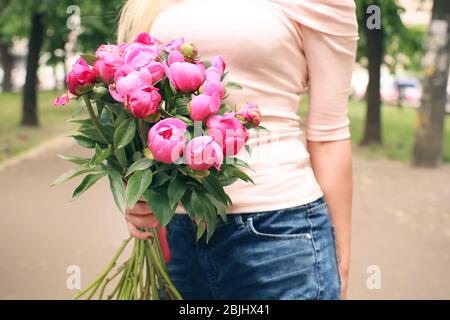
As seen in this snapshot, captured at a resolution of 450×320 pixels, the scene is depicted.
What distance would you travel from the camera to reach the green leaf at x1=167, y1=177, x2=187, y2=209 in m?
1.43

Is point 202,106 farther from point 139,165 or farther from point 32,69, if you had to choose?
point 32,69

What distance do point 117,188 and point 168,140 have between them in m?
0.20

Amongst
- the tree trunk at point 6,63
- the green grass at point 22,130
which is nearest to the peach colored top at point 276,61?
the green grass at point 22,130

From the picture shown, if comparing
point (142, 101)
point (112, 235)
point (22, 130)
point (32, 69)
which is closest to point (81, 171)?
point (142, 101)

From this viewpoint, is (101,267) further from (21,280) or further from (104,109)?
(104,109)

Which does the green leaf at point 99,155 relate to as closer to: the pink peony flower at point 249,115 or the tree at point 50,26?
the pink peony flower at point 249,115

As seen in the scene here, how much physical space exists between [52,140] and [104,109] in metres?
12.3

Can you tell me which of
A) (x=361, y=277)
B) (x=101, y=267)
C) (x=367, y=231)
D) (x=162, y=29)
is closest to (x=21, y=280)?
(x=101, y=267)

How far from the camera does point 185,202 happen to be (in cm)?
148

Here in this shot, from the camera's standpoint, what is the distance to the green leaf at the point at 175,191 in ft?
4.69

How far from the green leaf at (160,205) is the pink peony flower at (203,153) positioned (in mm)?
145

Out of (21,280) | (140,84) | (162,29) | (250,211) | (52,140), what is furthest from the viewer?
(52,140)

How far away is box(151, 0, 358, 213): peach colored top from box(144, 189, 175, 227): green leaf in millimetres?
244

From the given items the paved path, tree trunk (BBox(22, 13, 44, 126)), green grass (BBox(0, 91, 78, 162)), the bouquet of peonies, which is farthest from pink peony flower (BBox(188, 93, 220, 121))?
tree trunk (BBox(22, 13, 44, 126))
